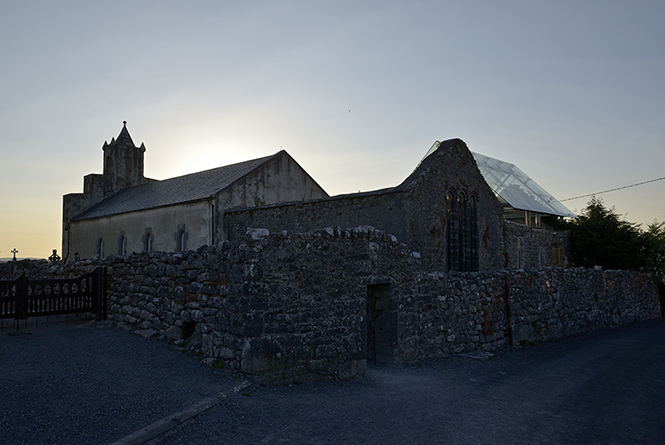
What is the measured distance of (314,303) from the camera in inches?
295

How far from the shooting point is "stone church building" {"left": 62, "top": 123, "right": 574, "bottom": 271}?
14531mm

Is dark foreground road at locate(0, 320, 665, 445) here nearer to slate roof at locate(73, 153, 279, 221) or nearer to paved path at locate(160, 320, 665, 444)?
paved path at locate(160, 320, 665, 444)

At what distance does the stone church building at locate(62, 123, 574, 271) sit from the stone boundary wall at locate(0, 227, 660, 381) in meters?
1.86

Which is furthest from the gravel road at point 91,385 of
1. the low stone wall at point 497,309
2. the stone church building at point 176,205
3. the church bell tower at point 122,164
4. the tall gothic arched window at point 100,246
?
the church bell tower at point 122,164

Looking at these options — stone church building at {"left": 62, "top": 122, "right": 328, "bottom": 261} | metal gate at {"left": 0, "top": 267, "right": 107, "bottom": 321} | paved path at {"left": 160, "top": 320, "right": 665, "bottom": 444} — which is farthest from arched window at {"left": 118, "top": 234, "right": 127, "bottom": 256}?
paved path at {"left": 160, "top": 320, "right": 665, "bottom": 444}

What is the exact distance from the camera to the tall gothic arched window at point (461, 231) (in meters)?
15.8

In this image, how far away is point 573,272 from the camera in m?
15.4

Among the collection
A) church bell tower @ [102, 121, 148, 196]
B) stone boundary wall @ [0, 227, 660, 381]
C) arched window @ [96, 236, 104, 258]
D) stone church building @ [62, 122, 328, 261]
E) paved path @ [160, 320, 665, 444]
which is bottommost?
paved path @ [160, 320, 665, 444]

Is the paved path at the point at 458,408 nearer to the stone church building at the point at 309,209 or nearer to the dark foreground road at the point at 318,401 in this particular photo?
the dark foreground road at the point at 318,401

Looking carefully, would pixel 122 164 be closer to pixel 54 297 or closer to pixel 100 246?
pixel 100 246

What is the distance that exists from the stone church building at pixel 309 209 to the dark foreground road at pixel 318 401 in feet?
13.7

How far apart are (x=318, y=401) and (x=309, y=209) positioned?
9983 millimetres

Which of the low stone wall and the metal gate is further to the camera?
the metal gate

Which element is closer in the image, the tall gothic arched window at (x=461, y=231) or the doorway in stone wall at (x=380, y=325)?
the doorway in stone wall at (x=380, y=325)
